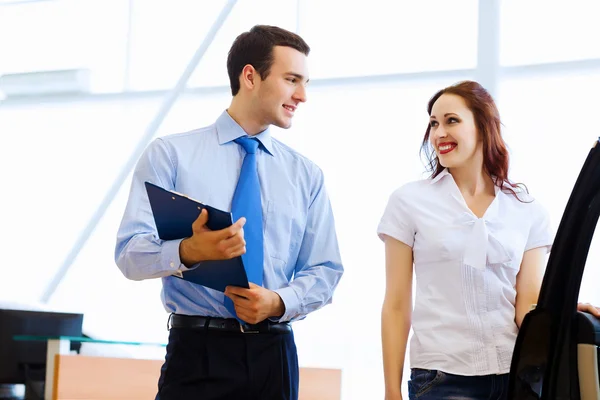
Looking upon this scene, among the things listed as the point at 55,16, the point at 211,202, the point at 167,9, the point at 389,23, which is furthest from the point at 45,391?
the point at 55,16

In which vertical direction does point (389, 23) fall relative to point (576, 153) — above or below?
above

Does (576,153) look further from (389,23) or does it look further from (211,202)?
(211,202)

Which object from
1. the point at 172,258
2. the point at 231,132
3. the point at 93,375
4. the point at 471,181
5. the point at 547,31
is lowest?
the point at 93,375

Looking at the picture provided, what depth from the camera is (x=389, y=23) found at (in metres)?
5.77

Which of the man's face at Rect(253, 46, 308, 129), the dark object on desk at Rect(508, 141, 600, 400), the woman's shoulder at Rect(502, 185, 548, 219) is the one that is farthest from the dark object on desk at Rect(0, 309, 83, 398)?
the dark object on desk at Rect(508, 141, 600, 400)

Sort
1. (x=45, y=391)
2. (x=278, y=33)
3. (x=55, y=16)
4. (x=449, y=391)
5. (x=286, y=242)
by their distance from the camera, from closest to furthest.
→ (x=449, y=391)
(x=286, y=242)
(x=278, y=33)
(x=45, y=391)
(x=55, y=16)

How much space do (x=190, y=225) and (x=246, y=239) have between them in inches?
10.1

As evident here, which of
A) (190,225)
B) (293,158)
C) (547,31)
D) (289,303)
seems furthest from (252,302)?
(547,31)

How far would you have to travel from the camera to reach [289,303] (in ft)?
6.61

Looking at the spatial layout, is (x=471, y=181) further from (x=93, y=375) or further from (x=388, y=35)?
(x=388, y=35)

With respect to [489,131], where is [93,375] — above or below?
below

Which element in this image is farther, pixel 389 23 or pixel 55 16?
pixel 55 16

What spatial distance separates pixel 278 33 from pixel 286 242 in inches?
23.7

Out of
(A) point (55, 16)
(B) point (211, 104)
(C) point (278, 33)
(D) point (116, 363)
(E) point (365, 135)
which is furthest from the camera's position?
(A) point (55, 16)
